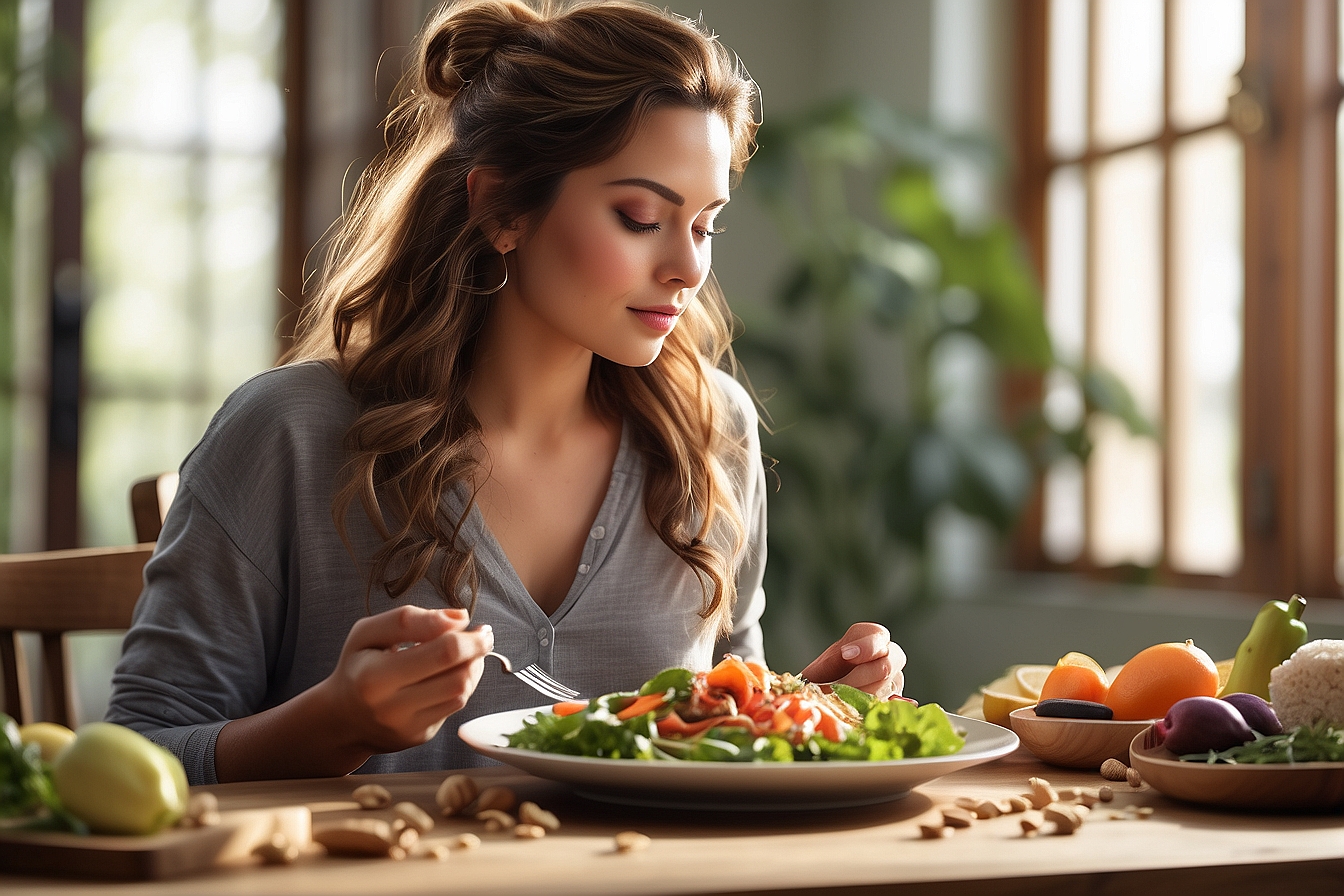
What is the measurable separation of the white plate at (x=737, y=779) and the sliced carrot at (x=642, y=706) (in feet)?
0.19

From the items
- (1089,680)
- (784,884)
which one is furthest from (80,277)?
(784,884)

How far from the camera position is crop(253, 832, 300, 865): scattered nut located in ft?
2.45

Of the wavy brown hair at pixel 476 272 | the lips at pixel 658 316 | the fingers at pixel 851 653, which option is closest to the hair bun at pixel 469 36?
the wavy brown hair at pixel 476 272

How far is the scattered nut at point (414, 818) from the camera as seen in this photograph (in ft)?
2.73

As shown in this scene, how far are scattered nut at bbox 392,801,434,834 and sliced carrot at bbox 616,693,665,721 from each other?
0.55 ft

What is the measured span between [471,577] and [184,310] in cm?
300

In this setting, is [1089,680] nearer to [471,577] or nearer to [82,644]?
[471,577]

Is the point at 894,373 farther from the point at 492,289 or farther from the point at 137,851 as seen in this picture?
the point at 137,851

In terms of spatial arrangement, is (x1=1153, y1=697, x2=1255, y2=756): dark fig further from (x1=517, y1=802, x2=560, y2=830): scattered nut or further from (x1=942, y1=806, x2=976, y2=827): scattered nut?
(x1=517, y1=802, x2=560, y2=830): scattered nut

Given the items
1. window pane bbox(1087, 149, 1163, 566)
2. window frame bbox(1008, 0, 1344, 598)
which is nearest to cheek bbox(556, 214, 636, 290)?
window frame bbox(1008, 0, 1344, 598)

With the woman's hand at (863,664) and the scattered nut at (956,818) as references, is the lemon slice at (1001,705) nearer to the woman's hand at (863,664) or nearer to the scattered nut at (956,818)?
the woman's hand at (863,664)

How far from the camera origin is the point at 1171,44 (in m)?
3.43

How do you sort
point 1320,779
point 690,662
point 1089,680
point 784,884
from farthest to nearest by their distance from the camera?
point 690,662 < point 1089,680 < point 1320,779 < point 784,884

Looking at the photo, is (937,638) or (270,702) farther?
(937,638)
